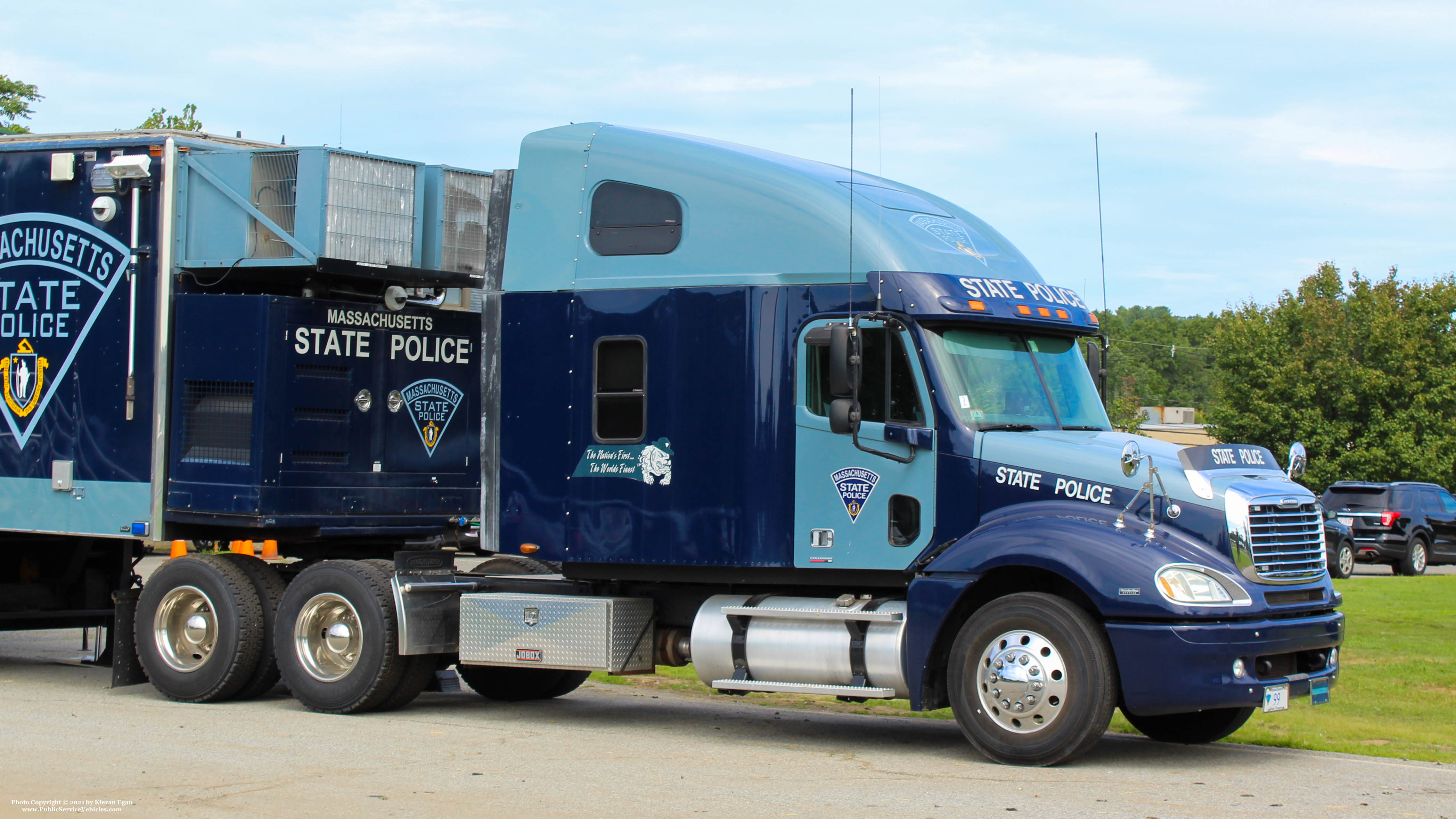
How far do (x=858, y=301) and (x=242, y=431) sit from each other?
470 centimetres

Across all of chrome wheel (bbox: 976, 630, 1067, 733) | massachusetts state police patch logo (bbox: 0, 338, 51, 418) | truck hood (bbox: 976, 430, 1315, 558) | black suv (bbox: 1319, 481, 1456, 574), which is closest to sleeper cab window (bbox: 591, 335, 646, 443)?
truck hood (bbox: 976, 430, 1315, 558)

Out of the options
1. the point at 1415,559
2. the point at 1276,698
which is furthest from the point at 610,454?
the point at 1415,559

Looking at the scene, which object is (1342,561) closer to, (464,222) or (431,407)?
(431,407)

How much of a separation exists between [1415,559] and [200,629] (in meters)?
24.4

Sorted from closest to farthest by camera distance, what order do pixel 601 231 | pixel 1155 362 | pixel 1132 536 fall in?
1. pixel 1132 536
2. pixel 601 231
3. pixel 1155 362

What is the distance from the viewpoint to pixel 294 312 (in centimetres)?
1152

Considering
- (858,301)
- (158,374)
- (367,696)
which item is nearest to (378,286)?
(158,374)

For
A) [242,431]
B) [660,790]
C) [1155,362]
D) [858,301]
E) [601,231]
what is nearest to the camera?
[660,790]

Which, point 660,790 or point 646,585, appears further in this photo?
point 646,585

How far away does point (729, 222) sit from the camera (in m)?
10.3

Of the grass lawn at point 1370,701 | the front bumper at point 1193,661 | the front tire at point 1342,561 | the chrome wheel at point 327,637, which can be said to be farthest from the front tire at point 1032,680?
the front tire at point 1342,561

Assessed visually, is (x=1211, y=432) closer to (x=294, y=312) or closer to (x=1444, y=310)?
(x=1444, y=310)

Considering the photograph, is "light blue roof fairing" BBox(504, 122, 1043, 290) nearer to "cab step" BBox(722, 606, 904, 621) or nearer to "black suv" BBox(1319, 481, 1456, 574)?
"cab step" BBox(722, 606, 904, 621)

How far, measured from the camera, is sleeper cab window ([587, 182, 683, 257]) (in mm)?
10508
